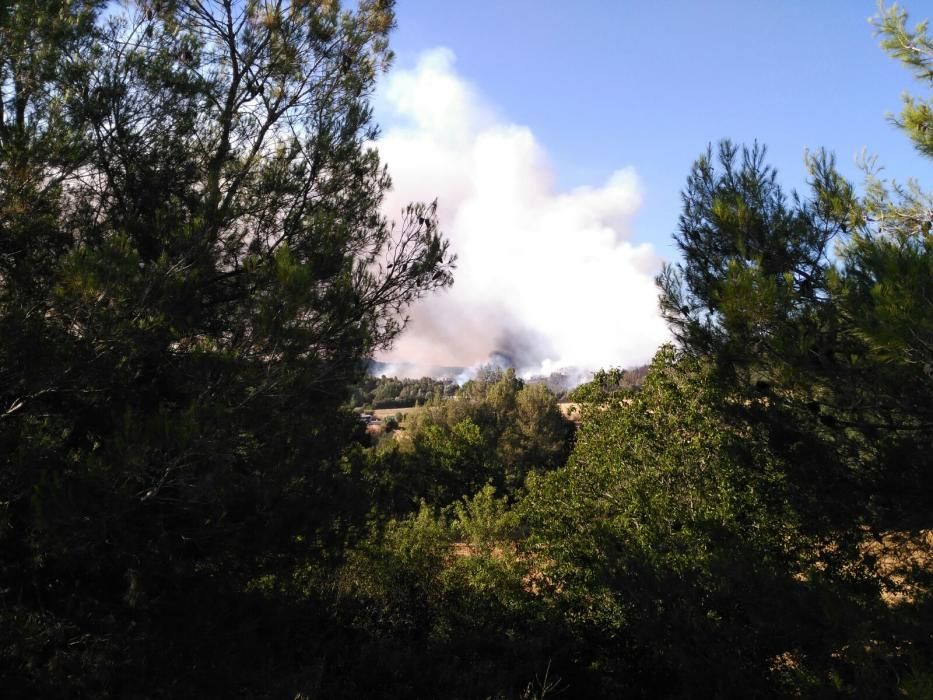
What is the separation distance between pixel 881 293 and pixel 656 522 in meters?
5.21

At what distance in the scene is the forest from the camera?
11.7 feet

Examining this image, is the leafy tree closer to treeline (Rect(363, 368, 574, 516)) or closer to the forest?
the forest

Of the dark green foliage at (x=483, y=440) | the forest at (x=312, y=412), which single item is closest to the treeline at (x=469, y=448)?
the dark green foliage at (x=483, y=440)

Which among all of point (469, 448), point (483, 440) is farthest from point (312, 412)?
point (483, 440)

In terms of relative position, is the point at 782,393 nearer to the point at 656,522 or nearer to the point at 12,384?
the point at 656,522

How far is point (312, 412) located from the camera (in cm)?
538

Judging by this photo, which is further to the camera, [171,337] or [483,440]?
[483,440]

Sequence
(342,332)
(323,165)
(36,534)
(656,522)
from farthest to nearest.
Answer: (656,522), (323,165), (342,332), (36,534)

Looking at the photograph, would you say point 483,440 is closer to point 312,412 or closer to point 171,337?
point 312,412

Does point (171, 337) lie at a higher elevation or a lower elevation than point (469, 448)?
lower

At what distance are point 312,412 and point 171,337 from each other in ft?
5.42

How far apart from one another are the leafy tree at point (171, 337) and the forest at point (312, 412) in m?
0.03

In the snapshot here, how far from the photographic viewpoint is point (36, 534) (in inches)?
132

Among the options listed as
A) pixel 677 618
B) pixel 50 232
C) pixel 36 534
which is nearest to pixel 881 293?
pixel 677 618
